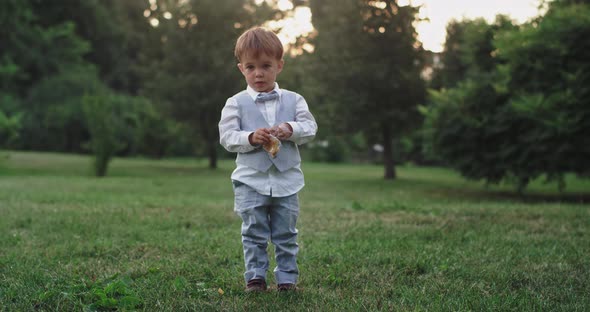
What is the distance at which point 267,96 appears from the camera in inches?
134

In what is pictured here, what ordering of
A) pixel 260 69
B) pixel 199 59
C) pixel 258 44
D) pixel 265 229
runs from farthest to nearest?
pixel 199 59
pixel 265 229
pixel 260 69
pixel 258 44

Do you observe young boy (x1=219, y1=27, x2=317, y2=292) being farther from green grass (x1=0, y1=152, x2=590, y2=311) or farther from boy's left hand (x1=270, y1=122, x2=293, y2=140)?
green grass (x1=0, y1=152, x2=590, y2=311)

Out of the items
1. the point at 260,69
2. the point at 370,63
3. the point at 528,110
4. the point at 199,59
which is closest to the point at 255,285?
the point at 260,69

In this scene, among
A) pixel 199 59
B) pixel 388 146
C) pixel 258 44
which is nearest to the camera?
pixel 258 44

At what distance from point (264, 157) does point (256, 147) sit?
0.27 feet

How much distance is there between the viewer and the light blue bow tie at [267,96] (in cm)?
341

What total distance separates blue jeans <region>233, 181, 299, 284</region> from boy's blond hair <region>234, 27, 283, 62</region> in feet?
2.65

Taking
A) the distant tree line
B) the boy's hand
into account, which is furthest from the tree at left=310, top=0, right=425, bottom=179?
the boy's hand

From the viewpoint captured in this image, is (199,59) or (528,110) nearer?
(528,110)

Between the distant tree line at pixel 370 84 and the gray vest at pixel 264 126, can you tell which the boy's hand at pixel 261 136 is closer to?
the gray vest at pixel 264 126

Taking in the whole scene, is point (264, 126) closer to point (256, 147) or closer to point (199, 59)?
point (256, 147)

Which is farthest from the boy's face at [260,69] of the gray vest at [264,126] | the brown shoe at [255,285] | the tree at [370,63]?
the tree at [370,63]

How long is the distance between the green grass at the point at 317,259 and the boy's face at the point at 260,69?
4.23 feet

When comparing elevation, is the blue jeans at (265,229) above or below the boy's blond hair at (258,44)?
below
